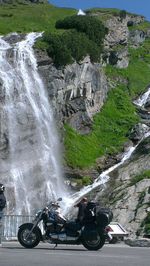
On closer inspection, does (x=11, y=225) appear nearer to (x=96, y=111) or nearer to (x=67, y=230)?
(x=67, y=230)

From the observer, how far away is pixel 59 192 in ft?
137

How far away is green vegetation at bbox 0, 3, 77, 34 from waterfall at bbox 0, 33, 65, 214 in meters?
10.6

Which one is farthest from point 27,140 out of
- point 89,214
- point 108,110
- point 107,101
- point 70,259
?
point 70,259

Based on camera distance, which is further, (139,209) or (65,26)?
(65,26)

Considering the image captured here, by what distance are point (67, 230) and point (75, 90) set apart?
32.2m

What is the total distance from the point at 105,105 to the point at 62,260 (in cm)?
4186

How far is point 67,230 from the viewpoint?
1956 centimetres

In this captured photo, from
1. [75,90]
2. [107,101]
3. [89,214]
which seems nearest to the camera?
[89,214]

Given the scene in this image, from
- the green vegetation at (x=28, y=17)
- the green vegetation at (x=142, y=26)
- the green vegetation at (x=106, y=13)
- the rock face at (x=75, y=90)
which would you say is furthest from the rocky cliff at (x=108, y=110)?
the green vegetation at (x=142, y=26)

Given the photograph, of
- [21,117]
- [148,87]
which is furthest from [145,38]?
[21,117]

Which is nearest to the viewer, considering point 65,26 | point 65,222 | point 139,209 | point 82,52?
point 65,222

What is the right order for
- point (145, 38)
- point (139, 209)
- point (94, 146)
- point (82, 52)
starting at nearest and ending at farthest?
point (139, 209) → point (94, 146) → point (82, 52) → point (145, 38)

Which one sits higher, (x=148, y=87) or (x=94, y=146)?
(x=148, y=87)

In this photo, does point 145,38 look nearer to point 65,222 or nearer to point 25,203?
point 25,203
